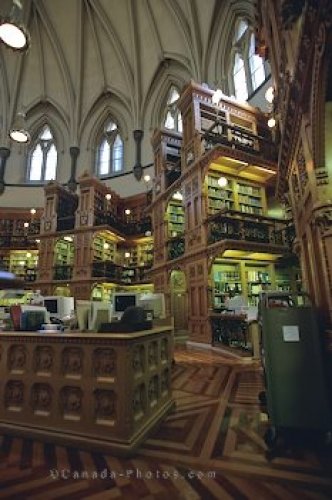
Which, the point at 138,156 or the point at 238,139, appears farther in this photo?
the point at 138,156

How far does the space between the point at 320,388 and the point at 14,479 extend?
8.34 ft

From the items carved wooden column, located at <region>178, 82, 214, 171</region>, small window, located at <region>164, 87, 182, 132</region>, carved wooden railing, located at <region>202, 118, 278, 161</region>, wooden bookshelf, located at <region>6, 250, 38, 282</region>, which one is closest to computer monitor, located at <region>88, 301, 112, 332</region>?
carved wooden railing, located at <region>202, 118, 278, 161</region>

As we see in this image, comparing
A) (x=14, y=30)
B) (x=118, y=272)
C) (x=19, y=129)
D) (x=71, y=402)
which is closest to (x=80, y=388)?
(x=71, y=402)

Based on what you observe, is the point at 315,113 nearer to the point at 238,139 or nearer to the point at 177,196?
the point at 238,139

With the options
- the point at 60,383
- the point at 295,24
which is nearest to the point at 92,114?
the point at 295,24

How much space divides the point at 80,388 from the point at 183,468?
111 centimetres

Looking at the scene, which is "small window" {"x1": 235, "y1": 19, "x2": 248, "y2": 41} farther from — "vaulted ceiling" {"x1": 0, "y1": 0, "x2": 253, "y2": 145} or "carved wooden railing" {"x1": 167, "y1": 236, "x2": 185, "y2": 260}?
"carved wooden railing" {"x1": 167, "y1": 236, "x2": 185, "y2": 260}

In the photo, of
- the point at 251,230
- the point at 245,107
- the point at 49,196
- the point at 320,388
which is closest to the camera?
the point at 320,388

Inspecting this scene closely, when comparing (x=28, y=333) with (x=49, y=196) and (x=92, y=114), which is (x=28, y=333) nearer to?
(x=49, y=196)

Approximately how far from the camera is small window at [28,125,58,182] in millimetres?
19656

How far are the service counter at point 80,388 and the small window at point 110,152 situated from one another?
1756 cm

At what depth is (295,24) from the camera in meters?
3.08

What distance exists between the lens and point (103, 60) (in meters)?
19.4

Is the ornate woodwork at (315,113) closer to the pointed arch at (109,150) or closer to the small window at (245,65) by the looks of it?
the small window at (245,65)
